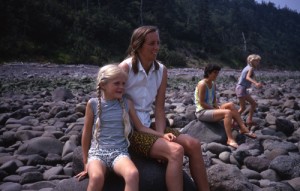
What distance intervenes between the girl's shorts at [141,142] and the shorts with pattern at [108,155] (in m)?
0.14

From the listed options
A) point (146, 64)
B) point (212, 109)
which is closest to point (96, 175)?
point (146, 64)

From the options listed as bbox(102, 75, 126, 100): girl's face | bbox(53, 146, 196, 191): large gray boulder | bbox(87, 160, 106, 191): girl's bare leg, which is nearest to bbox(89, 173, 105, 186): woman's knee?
bbox(87, 160, 106, 191): girl's bare leg

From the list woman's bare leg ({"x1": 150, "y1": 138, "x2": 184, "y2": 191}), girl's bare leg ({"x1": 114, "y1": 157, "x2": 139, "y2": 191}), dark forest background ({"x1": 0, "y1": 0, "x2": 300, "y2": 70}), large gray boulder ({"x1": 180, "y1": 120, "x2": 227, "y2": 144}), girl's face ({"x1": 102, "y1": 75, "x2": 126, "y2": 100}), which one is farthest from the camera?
dark forest background ({"x1": 0, "y1": 0, "x2": 300, "y2": 70})

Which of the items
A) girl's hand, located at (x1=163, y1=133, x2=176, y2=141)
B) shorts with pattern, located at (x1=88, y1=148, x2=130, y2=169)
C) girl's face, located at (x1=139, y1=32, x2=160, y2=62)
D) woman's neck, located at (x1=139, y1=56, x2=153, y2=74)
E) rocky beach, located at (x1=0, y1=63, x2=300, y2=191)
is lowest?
rocky beach, located at (x1=0, y1=63, x2=300, y2=191)

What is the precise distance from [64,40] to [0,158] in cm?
3031

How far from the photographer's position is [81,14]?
1622 inches

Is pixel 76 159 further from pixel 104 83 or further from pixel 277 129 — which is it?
pixel 277 129

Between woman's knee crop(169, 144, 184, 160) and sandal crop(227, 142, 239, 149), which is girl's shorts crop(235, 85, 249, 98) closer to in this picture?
sandal crop(227, 142, 239, 149)

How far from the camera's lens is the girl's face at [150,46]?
4109 mm

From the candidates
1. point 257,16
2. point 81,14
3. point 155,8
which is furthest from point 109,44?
point 257,16

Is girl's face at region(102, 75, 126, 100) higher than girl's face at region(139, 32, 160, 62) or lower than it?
lower

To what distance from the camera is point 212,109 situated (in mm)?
6906

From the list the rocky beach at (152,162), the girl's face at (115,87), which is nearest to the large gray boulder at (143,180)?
the rocky beach at (152,162)

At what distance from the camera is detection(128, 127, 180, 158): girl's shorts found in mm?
3729
